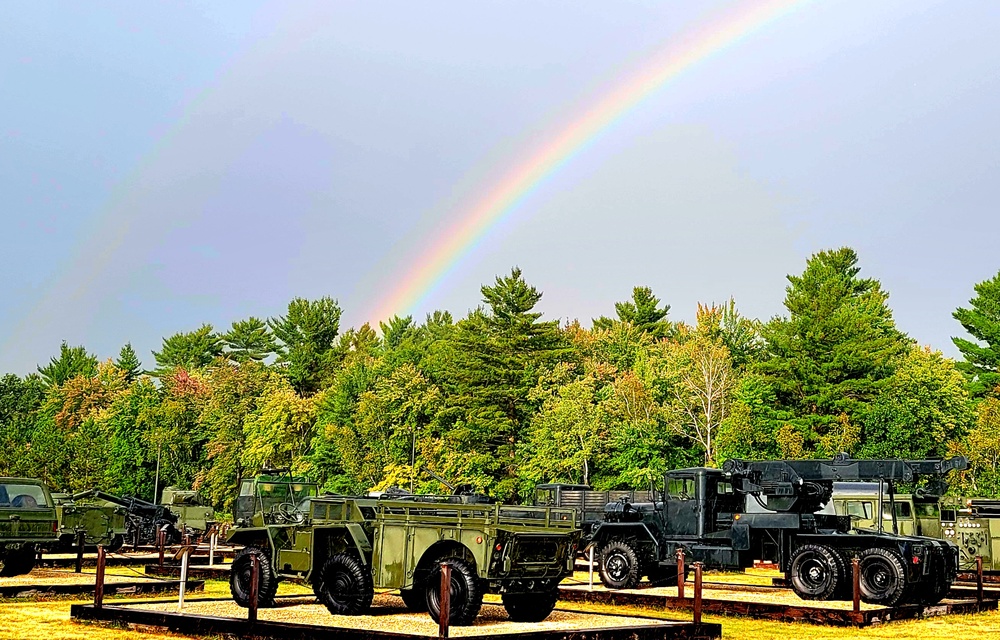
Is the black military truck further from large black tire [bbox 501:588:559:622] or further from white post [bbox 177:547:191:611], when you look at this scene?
white post [bbox 177:547:191:611]

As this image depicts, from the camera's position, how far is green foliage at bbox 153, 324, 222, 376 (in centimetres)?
11312

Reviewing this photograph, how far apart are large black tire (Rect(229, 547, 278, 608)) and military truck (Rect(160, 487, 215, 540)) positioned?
25.1 metres

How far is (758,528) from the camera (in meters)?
24.6

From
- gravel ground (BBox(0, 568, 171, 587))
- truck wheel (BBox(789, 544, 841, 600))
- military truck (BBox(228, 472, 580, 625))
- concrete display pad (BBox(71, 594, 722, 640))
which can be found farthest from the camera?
gravel ground (BBox(0, 568, 171, 587))

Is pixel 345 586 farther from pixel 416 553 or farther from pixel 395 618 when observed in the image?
pixel 416 553

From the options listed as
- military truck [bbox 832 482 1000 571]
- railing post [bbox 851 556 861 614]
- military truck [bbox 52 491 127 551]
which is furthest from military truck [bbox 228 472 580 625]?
military truck [bbox 52 491 127 551]

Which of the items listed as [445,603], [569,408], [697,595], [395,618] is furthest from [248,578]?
[569,408]

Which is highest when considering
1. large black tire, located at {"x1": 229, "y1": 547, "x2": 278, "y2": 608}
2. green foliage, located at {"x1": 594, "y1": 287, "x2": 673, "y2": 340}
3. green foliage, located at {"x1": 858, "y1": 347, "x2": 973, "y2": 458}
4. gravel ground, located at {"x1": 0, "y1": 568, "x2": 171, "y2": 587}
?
green foliage, located at {"x1": 594, "y1": 287, "x2": 673, "y2": 340}

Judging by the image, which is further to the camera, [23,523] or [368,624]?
[23,523]

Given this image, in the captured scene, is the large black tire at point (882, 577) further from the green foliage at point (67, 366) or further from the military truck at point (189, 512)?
the green foliage at point (67, 366)

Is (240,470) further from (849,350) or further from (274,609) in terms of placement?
(274,609)

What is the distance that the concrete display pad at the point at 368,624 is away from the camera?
48.8 feet

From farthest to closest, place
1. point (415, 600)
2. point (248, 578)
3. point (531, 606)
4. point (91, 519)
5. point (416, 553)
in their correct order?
point (91, 519), point (248, 578), point (415, 600), point (531, 606), point (416, 553)

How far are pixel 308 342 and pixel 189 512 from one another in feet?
170
